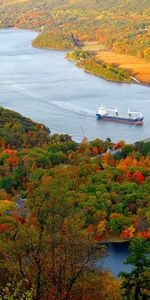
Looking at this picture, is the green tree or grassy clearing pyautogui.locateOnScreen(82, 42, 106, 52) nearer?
the green tree

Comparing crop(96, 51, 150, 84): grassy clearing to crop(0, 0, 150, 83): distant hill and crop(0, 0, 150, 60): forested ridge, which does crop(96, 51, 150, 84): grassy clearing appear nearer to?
crop(0, 0, 150, 83): distant hill

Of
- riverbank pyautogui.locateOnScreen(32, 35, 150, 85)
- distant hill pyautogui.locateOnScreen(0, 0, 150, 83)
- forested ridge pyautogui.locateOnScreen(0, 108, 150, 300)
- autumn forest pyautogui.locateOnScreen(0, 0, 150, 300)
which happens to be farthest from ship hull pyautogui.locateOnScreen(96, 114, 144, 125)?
distant hill pyautogui.locateOnScreen(0, 0, 150, 83)

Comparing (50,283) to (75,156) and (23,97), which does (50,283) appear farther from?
(23,97)

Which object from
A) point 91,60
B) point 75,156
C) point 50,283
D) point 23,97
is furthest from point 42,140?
point 91,60

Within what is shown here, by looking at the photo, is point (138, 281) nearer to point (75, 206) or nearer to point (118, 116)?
point (75, 206)

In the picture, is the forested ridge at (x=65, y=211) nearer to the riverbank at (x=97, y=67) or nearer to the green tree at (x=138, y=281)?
the green tree at (x=138, y=281)
